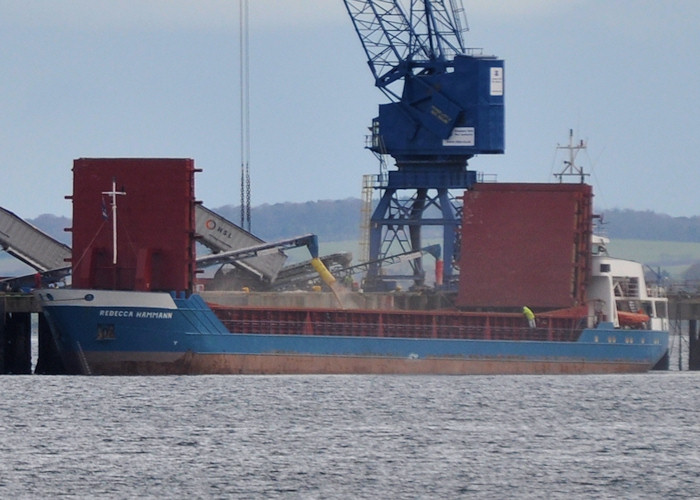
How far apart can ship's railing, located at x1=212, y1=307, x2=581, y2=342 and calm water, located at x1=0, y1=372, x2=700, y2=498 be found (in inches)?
99.4

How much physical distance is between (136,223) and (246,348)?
18.6ft

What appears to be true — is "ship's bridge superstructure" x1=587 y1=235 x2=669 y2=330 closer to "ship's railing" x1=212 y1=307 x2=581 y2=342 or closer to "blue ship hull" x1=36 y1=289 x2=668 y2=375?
"blue ship hull" x1=36 y1=289 x2=668 y2=375

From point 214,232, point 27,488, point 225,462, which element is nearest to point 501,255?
point 214,232

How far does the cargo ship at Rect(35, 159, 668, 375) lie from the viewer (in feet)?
206

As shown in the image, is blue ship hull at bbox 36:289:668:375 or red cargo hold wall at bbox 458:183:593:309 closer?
blue ship hull at bbox 36:289:668:375

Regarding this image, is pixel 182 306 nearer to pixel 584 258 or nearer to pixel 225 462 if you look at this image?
pixel 584 258

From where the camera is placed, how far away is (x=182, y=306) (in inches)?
2488

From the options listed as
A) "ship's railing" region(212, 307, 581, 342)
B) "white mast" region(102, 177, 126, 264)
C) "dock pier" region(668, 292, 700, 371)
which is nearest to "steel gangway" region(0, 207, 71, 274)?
"ship's railing" region(212, 307, 581, 342)

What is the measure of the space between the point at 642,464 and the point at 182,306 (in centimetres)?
2390

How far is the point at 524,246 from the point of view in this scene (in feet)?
228

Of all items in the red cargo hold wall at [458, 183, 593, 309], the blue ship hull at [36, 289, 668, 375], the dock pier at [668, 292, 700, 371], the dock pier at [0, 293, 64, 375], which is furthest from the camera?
the dock pier at [668, 292, 700, 371]

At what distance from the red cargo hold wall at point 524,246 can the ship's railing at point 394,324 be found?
0.85 metres

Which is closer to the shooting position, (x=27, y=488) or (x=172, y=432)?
(x=27, y=488)

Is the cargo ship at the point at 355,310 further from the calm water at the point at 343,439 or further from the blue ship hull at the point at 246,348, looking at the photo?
the calm water at the point at 343,439
